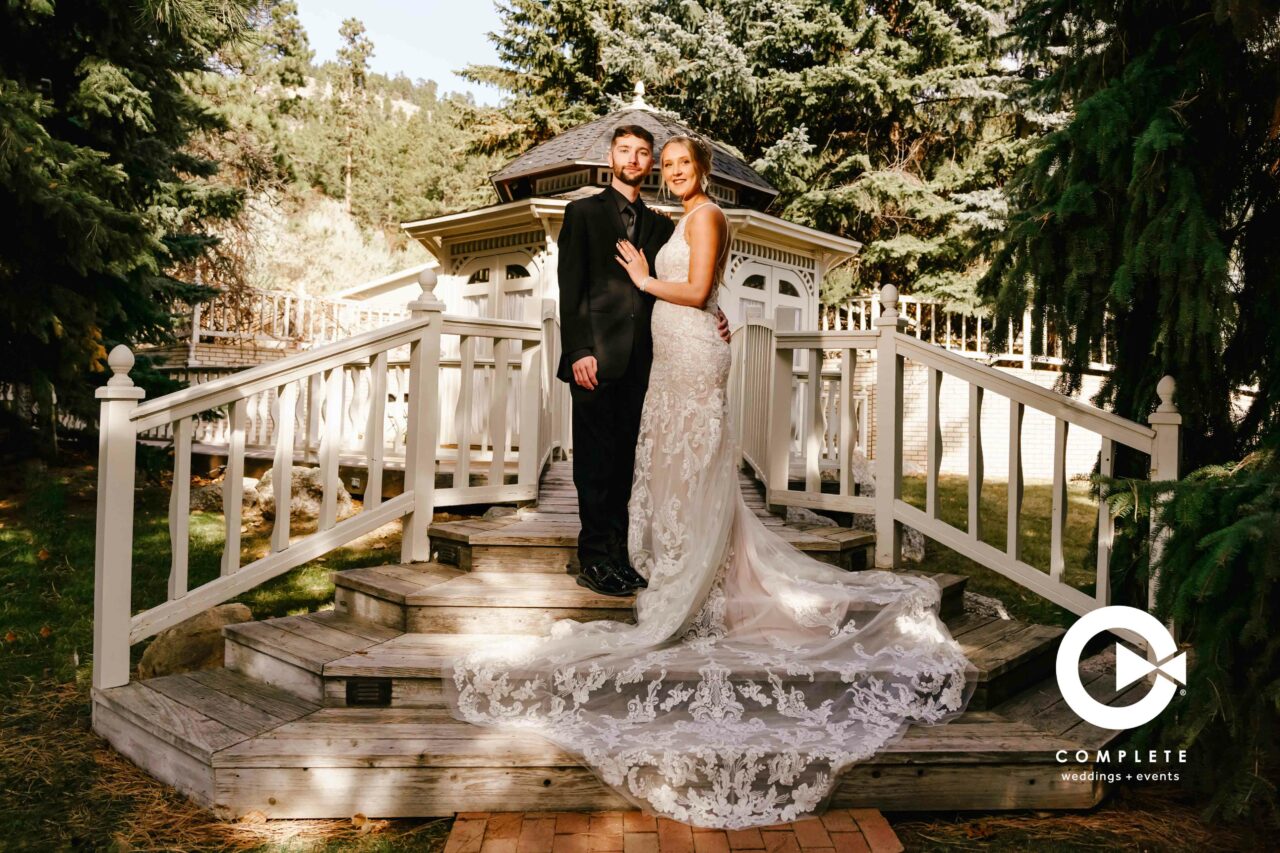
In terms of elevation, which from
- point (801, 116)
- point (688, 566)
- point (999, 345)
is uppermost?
point (801, 116)

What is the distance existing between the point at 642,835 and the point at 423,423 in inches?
97.7

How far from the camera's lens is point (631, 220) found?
13.0 ft

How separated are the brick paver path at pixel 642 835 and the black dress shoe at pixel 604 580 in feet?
3.60

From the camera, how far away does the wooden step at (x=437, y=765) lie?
9.66ft

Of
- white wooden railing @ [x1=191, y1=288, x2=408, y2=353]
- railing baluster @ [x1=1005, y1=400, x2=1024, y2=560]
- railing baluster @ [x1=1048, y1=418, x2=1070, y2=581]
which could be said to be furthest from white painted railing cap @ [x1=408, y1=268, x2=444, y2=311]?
white wooden railing @ [x1=191, y1=288, x2=408, y2=353]

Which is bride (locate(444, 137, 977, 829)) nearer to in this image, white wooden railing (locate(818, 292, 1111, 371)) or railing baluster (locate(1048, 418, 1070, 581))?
railing baluster (locate(1048, 418, 1070, 581))

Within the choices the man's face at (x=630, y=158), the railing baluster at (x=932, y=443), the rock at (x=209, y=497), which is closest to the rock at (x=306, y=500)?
the rock at (x=209, y=497)

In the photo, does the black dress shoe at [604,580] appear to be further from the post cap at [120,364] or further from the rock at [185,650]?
the post cap at [120,364]

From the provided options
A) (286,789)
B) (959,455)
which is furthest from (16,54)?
(959,455)

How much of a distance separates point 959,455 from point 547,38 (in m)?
13.9

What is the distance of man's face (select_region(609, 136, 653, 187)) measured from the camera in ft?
12.3

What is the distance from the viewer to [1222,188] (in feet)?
12.3

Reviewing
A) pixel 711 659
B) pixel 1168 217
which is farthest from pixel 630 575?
pixel 1168 217

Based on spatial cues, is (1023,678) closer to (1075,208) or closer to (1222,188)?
(1075,208)
